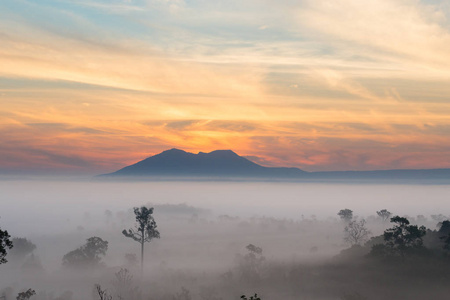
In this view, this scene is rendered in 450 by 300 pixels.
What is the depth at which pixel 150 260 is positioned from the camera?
7298 inches

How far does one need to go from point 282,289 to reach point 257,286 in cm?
693

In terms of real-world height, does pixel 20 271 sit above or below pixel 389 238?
below

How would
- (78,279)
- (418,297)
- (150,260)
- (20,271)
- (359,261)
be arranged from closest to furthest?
(418,297)
(359,261)
(78,279)
(20,271)
(150,260)

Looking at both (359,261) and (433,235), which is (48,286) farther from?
(433,235)

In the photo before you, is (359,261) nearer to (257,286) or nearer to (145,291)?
(257,286)

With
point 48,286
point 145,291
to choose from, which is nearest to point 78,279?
point 48,286

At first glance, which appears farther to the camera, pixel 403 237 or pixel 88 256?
pixel 88 256

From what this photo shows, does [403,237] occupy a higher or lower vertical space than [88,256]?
higher

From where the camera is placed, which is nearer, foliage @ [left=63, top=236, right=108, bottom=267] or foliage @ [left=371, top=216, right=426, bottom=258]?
foliage @ [left=371, top=216, right=426, bottom=258]

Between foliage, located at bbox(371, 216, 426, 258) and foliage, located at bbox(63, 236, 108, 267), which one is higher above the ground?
foliage, located at bbox(371, 216, 426, 258)

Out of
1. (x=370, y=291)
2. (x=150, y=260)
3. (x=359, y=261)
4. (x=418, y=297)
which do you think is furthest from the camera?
(x=150, y=260)

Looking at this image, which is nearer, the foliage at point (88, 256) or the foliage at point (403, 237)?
the foliage at point (403, 237)

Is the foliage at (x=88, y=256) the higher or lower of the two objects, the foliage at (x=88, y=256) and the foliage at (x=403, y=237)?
the lower

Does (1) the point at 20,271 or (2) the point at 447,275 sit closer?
(2) the point at 447,275
